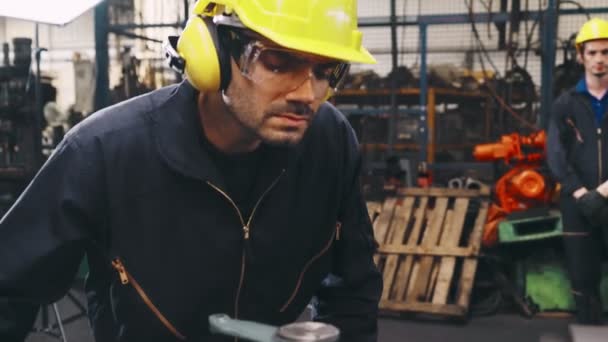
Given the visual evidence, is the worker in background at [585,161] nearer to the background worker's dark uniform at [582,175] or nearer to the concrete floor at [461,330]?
the background worker's dark uniform at [582,175]

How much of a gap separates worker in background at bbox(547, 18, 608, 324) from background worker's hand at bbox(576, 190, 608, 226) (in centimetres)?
1

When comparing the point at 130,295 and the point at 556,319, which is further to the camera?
the point at 556,319

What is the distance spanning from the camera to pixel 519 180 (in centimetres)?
512

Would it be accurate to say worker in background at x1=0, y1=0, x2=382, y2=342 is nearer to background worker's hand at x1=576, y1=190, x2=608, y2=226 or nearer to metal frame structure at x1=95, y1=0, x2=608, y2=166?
background worker's hand at x1=576, y1=190, x2=608, y2=226

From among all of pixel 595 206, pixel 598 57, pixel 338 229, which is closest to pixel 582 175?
pixel 595 206

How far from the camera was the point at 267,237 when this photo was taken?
62.5 inches

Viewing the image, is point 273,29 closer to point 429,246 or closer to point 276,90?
point 276,90

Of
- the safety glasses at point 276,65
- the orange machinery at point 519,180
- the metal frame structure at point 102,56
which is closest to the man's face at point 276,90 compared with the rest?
the safety glasses at point 276,65

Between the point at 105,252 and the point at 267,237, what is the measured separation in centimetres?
36

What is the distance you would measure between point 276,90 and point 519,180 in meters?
4.11

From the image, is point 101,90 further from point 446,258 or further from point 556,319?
point 556,319

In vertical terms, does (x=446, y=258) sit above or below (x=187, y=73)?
below

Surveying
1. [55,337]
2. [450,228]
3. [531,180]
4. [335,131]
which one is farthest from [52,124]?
[335,131]

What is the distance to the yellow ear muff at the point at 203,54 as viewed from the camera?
137cm
